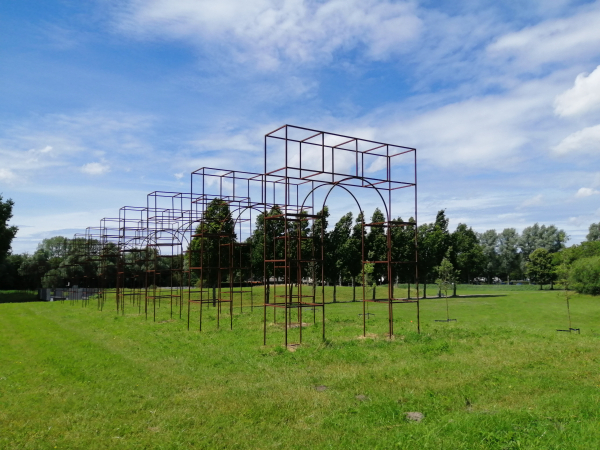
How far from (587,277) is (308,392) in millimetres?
49945

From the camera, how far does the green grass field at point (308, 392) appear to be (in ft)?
24.1

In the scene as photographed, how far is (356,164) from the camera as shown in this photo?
16516 millimetres

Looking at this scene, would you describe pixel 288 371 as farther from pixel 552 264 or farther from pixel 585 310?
pixel 552 264

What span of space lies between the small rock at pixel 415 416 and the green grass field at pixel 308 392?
0.12 meters

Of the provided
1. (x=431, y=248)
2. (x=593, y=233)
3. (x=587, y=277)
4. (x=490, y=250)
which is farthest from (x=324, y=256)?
(x=593, y=233)

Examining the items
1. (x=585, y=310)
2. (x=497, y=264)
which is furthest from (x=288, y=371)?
(x=497, y=264)

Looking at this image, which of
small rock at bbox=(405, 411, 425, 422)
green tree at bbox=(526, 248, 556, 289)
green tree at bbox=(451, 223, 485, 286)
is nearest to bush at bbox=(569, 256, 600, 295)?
green tree at bbox=(451, 223, 485, 286)

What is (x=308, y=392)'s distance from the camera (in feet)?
32.4

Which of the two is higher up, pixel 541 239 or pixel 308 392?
pixel 541 239

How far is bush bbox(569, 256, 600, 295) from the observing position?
164ft

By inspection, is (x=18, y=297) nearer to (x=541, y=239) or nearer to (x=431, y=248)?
(x=431, y=248)

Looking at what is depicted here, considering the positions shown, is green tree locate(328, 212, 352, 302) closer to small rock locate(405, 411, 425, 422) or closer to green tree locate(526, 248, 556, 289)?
small rock locate(405, 411, 425, 422)

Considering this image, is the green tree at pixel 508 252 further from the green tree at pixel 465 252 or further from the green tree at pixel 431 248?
the green tree at pixel 431 248

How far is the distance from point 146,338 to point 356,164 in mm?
9749
